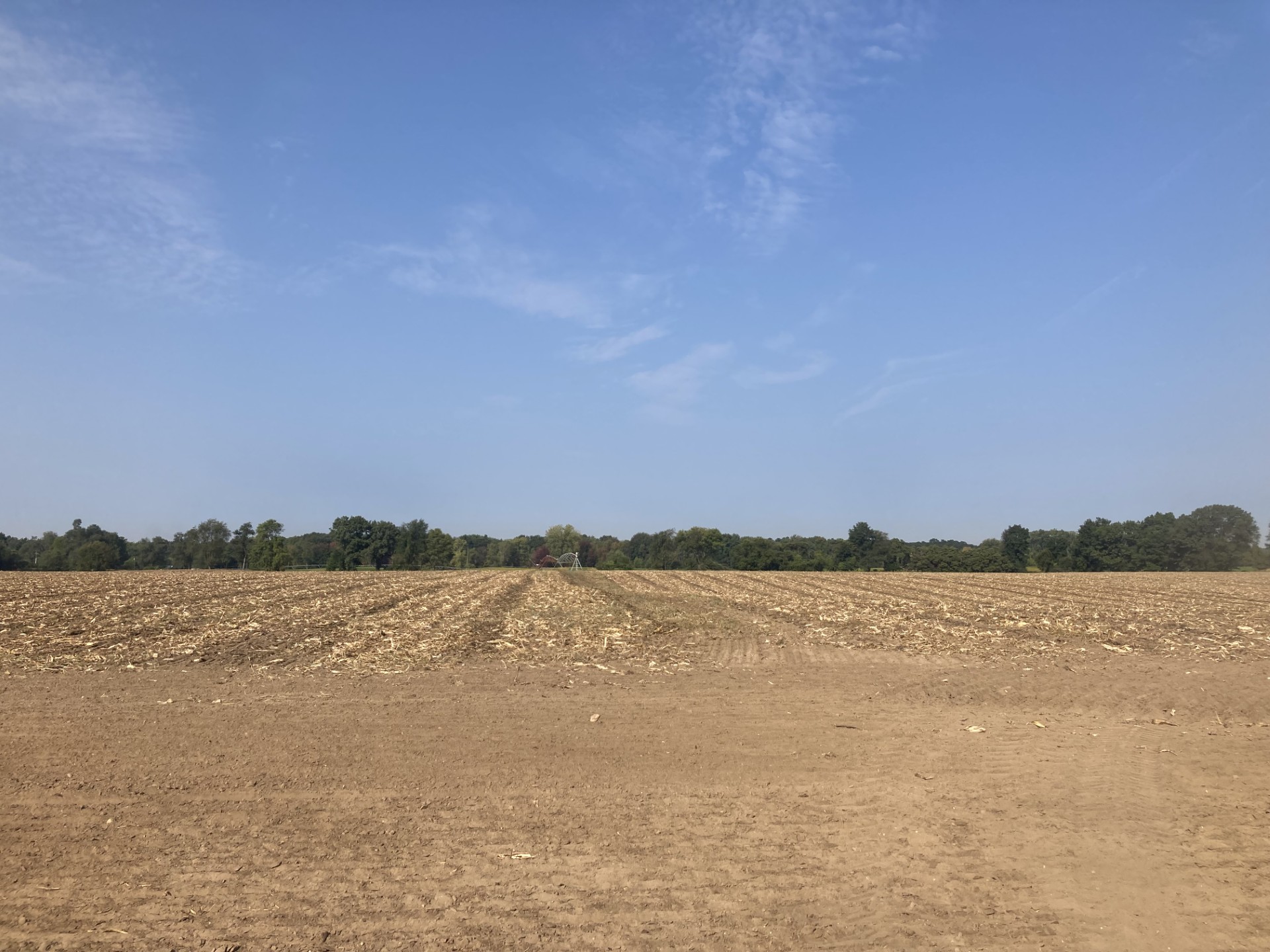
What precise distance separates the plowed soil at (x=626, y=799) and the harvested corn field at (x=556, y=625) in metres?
0.33

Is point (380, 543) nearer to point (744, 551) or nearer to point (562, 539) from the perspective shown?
point (562, 539)

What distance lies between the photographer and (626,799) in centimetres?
712

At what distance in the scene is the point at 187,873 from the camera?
17.7 ft

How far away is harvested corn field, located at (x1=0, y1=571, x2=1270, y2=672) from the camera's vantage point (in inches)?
608

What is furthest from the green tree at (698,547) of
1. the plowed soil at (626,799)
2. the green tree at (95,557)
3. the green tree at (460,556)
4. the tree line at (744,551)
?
the plowed soil at (626,799)

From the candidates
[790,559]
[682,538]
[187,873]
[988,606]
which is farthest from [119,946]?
[682,538]

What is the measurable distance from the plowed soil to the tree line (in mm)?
91750

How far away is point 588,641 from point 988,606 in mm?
17962

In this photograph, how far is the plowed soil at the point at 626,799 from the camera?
4945mm

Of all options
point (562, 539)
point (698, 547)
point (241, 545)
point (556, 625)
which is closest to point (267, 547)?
point (241, 545)

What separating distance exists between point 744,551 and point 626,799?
11435cm

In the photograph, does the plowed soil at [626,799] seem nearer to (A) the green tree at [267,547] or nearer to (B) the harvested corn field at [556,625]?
(B) the harvested corn field at [556,625]

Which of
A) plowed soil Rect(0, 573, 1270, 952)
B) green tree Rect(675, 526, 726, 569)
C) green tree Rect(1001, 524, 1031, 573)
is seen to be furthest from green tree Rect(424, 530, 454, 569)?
plowed soil Rect(0, 573, 1270, 952)

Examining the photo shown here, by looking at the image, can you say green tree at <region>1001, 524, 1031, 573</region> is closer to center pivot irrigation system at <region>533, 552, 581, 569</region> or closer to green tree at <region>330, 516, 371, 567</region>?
center pivot irrigation system at <region>533, 552, 581, 569</region>
